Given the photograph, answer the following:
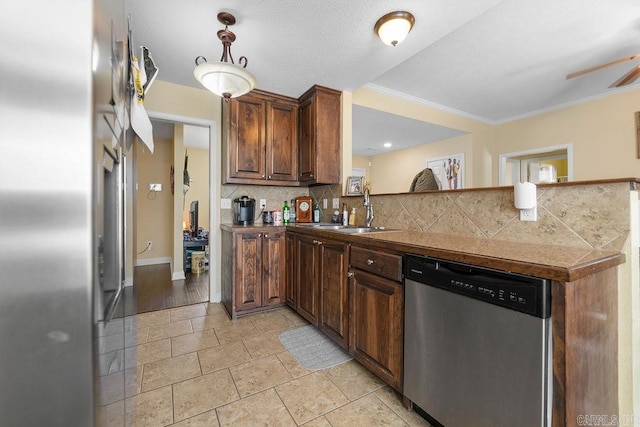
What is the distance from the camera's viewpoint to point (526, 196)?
138 cm

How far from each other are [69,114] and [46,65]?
87 mm

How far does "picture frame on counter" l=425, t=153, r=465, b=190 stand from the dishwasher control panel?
3330 millimetres

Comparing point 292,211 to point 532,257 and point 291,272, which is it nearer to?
point 291,272

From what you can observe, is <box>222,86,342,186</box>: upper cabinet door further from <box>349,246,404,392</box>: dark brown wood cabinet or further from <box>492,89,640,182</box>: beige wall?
<box>492,89,640,182</box>: beige wall

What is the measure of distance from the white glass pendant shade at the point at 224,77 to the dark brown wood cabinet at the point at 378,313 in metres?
1.35

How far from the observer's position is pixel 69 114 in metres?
0.43

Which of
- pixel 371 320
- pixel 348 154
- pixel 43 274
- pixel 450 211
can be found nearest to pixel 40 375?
pixel 43 274

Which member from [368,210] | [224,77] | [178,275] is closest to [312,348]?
[368,210]

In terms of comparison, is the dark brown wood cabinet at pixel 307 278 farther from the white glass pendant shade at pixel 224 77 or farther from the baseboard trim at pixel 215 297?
the white glass pendant shade at pixel 224 77

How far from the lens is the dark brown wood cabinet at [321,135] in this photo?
2.82m

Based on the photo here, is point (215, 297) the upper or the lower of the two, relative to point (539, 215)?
lower

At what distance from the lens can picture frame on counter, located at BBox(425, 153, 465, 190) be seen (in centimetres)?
429

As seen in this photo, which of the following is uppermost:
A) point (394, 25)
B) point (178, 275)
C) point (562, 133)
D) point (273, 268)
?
point (394, 25)

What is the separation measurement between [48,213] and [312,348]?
6.25 feet
